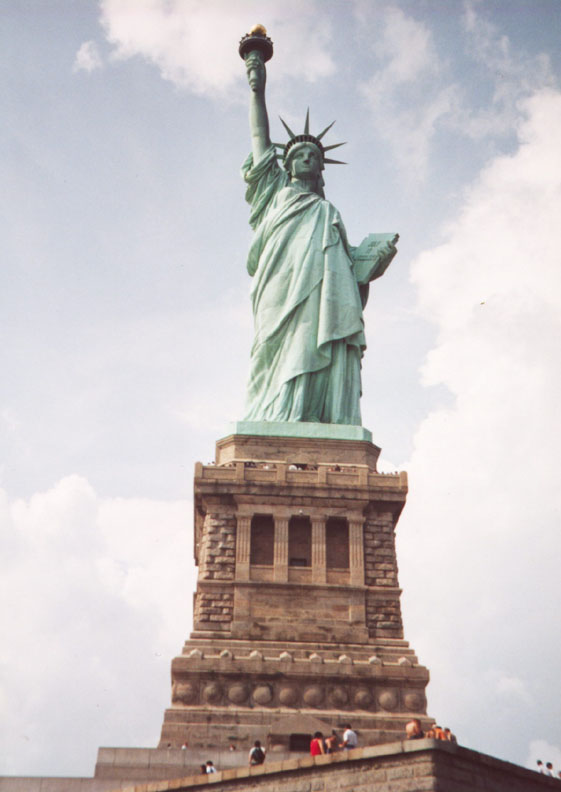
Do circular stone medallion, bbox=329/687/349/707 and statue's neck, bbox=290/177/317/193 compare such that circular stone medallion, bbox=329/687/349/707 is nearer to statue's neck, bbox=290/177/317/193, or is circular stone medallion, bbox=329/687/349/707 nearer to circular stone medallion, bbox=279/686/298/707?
→ circular stone medallion, bbox=279/686/298/707

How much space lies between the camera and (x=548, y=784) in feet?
58.1

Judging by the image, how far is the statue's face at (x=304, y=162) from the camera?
1436 inches

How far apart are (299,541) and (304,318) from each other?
7.61 m

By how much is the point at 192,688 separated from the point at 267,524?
5185mm

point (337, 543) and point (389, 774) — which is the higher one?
point (337, 543)

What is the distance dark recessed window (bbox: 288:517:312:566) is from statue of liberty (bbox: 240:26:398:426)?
3.70m

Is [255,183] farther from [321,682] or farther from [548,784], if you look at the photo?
[548,784]

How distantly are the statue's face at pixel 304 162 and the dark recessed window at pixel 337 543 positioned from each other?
13.1 meters

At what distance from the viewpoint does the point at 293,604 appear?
2750cm

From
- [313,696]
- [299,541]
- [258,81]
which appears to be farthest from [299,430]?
[258,81]

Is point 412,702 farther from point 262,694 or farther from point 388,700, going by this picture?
point 262,694

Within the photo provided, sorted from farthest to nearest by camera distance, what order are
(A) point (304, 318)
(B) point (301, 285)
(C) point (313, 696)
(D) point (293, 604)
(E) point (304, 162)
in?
(E) point (304, 162) < (B) point (301, 285) < (A) point (304, 318) < (D) point (293, 604) < (C) point (313, 696)

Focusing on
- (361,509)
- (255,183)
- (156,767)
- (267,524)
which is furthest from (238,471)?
(255,183)

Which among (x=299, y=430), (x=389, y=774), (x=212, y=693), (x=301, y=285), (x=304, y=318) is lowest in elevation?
(x=389, y=774)
